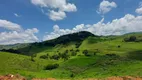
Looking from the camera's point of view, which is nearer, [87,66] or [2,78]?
[2,78]

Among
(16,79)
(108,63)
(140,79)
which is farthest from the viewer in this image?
(108,63)

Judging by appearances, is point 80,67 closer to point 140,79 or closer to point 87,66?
point 87,66

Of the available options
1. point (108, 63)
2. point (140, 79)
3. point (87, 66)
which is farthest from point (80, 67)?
point (140, 79)

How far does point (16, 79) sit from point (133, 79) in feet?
135

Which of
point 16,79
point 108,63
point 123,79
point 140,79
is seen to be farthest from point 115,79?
point 108,63

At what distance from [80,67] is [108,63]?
22.7 meters

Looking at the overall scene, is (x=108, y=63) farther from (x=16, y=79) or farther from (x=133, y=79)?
(x=16, y=79)

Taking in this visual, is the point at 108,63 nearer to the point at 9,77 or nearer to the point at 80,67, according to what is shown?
the point at 80,67

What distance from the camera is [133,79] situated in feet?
287

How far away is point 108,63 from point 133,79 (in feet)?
347

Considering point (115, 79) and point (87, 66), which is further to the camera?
point (87, 66)

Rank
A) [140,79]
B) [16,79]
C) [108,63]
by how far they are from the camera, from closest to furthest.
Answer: [16,79], [140,79], [108,63]

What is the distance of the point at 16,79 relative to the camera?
82250 mm

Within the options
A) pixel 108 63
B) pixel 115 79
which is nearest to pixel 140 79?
pixel 115 79
